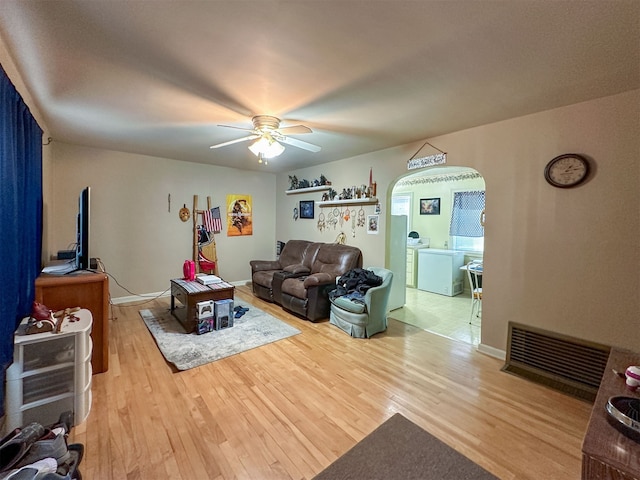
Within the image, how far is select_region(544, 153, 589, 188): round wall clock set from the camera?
7.64 feet

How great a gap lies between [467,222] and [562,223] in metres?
2.87

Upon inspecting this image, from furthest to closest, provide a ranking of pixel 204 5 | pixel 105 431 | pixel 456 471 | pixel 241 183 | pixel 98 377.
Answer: pixel 241 183, pixel 98 377, pixel 105 431, pixel 456 471, pixel 204 5

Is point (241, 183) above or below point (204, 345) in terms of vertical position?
above

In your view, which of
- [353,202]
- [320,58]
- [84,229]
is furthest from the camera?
[353,202]

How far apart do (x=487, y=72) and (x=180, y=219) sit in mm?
4865

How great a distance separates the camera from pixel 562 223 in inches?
97.4

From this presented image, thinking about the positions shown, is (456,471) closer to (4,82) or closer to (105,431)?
(105,431)

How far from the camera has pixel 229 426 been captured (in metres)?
1.87

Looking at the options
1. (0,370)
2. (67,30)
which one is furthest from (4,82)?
(0,370)

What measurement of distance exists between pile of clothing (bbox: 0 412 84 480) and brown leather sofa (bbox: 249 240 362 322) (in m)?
2.62

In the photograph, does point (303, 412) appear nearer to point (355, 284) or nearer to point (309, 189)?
point (355, 284)

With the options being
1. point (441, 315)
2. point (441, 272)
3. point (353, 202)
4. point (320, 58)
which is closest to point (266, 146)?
point (320, 58)

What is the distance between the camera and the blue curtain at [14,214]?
5.04 ft

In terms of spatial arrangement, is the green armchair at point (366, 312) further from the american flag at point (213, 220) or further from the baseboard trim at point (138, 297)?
the baseboard trim at point (138, 297)
